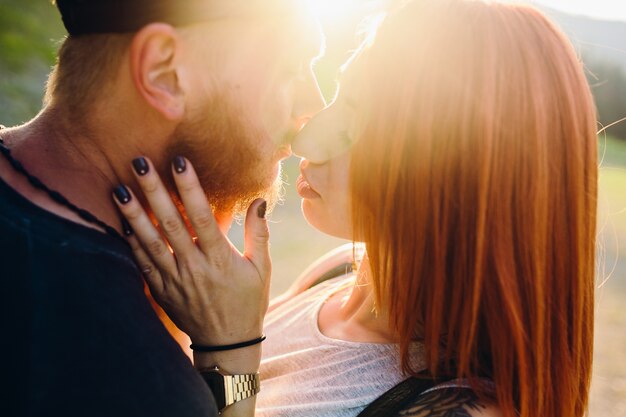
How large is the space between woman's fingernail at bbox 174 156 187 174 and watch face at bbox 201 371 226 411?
0.62 metres

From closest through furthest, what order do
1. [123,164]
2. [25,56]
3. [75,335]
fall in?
[75,335]
[123,164]
[25,56]

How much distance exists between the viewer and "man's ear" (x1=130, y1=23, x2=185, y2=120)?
1717 mm

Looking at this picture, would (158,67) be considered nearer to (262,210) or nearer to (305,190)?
(262,210)

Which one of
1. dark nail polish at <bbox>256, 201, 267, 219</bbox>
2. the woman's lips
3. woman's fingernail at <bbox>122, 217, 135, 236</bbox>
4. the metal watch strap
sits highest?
woman's fingernail at <bbox>122, 217, 135, 236</bbox>

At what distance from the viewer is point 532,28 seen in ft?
6.52

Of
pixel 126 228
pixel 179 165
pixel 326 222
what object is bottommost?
pixel 326 222

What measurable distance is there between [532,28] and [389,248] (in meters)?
0.83

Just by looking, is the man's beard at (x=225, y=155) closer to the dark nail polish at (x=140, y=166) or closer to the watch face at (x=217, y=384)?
the dark nail polish at (x=140, y=166)

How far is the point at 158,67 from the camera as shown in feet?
5.80

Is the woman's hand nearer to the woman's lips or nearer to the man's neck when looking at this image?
the man's neck

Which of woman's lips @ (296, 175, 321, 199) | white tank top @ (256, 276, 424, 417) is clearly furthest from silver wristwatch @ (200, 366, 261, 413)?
woman's lips @ (296, 175, 321, 199)

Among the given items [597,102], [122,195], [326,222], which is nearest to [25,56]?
[597,102]

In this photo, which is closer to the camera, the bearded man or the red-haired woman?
the bearded man

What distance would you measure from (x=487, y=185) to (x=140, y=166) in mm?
1023
